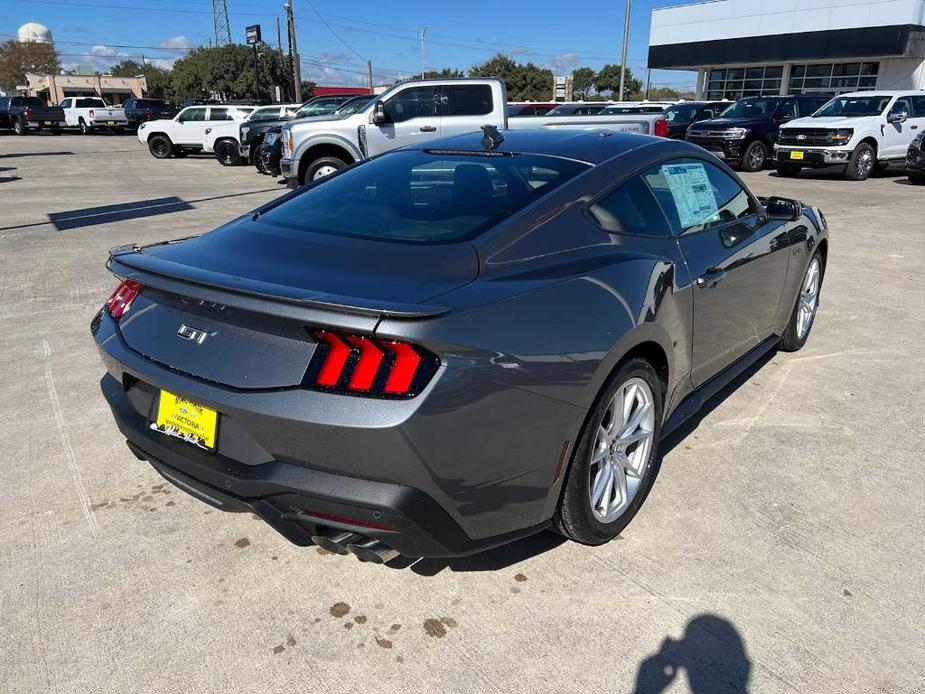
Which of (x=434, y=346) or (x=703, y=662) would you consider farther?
(x=703, y=662)

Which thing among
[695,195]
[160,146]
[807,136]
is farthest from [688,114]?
[695,195]

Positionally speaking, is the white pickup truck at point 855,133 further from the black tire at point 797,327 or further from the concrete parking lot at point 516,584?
the concrete parking lot at point 516,584

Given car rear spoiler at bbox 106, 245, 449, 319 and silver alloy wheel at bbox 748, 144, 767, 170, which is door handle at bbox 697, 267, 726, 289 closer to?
car rear spoiler at bbox 106, 245, 449, 319

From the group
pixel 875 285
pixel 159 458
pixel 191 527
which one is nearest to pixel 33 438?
pixel 191 527

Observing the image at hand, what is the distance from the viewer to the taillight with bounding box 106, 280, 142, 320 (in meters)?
2.72

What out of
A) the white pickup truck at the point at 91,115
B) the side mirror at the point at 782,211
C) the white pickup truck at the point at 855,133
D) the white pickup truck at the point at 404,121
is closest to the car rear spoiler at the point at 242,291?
the side mirror at the point at 782,211

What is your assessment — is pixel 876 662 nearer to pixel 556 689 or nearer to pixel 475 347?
pixel 556 689

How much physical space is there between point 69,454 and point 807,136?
16361 mm

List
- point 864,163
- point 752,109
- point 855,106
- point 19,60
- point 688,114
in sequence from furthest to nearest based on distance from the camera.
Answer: point 19,60 → point 688,114 → point 752,109 → point 855,106 → point 864,163

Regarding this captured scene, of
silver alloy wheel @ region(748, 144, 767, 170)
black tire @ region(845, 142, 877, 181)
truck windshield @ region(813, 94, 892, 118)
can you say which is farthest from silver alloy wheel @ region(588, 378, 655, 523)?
silver alloy wheel @ region(748, 144, 767, 170)

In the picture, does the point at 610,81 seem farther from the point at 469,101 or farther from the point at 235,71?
the point at 469,101

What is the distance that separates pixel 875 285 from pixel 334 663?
21.6 ft

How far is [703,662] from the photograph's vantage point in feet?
7.56

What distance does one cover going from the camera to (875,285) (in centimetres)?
696
